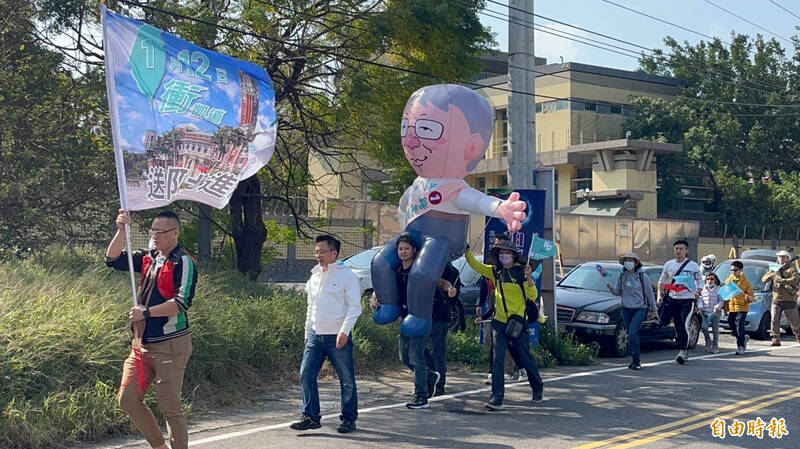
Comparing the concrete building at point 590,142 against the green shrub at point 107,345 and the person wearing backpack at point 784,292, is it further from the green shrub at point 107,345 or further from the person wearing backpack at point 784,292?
the green shrub at point 107,345

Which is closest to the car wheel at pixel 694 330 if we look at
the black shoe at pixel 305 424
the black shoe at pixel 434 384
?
the black shoe at pixel 434 384

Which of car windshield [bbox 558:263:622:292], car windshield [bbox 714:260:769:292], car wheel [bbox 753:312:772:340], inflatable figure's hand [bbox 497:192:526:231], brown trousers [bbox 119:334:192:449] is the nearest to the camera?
brown trousers [bbox 119:334:192:449]

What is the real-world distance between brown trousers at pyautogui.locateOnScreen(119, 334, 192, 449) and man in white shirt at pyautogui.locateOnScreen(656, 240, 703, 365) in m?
8.95

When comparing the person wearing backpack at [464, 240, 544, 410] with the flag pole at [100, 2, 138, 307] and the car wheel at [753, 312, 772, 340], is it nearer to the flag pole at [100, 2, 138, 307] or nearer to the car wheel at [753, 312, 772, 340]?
the flag pole at [100, 2, 138, 307]

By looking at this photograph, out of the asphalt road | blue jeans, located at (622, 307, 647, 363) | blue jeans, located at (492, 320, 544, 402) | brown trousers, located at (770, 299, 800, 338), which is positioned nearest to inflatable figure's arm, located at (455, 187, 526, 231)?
blue jeans, located at (492, 320, 544, 402)

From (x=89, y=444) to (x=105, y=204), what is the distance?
7175 millimetres

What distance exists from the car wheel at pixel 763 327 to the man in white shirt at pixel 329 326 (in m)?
Result: 12.4

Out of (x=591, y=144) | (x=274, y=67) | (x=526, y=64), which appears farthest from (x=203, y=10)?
(x=591, y=144)

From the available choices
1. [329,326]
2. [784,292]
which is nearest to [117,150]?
[329,326]

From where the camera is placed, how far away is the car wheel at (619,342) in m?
14.3

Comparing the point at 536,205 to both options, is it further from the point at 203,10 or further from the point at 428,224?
the point at 203,10

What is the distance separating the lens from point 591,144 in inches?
1597

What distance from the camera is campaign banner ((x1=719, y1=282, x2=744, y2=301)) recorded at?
15.4 m

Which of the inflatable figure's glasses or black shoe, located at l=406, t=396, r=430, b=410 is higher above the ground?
the inflatable figure's glasses
